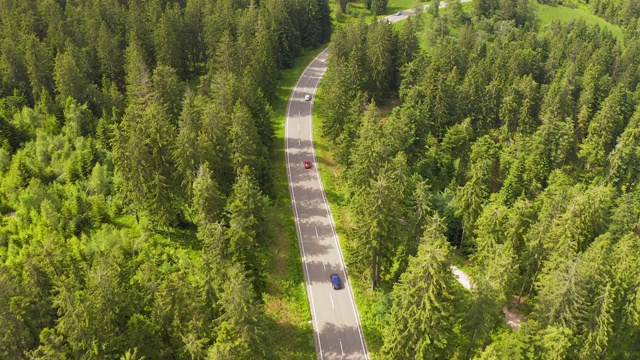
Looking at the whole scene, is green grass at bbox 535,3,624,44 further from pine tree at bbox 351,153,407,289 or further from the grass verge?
pine tree at bbox 351,153,407,289

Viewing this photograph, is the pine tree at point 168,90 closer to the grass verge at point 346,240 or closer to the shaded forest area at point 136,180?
the shaded forest area at point 136,180

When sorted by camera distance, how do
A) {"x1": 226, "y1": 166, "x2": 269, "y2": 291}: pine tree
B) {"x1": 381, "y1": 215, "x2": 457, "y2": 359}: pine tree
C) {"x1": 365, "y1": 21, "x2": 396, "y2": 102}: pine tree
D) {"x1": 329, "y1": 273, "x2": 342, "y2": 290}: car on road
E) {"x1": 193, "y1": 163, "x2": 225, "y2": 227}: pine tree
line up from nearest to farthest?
{"x1": 381, "y1": 215, "x2": 457, "y2": 359}: pine tree → {"x1": 226, "y1": 166, "x2": 269, "y2": 291}: pine tree → {"x1": 193, "y1": 163, "x2": 225, "y2": 227}: pine tree → {"x1": 329, "y1": 273, "x2": 342, "y2": 290}: car on road → {"x1": 365, "y1": 21, "x2": 396, "y2": 102}: pine tree

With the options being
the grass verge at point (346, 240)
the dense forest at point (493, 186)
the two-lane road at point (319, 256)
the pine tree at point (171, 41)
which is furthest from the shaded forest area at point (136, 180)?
the dense forest at point (493, 186)

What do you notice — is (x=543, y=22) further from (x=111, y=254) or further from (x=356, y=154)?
(x=111, y=254)

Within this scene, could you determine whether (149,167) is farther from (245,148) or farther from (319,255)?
(319,255)

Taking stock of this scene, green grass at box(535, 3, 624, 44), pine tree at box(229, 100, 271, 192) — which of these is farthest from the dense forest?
green grass at box(535, 3, 624, 44)
